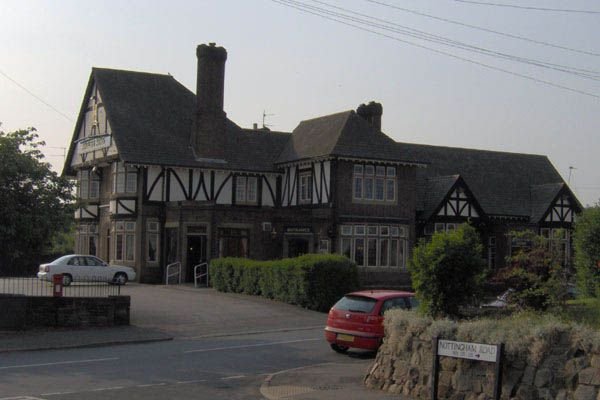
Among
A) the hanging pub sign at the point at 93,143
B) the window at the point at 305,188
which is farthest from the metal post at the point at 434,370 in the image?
the hanging pub sign at the point at 93,143

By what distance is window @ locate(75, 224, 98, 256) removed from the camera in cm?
4803

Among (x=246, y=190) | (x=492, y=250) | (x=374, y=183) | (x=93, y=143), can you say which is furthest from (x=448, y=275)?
(x=492, y=250)

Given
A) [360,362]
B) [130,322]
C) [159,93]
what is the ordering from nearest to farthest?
[360,362] < [130,322] < [159,93]

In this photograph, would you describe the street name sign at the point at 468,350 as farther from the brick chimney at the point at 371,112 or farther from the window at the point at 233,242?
the brick chimney at the point at 371,112

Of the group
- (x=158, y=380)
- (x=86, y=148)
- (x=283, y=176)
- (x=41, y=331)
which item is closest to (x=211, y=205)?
(x=283, y=176)

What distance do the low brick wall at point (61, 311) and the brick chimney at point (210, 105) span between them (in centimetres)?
1931

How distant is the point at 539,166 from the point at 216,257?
27.4 meters

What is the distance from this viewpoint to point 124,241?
1742 inches

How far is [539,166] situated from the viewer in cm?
5862

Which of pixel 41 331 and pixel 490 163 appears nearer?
pixel 41 331

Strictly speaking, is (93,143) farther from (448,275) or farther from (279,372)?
(448,275)

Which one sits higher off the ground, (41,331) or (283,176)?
(283,176)

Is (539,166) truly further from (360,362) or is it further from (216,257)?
(360,362)

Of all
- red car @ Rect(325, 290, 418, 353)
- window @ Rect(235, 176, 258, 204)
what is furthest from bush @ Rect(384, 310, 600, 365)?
window @ Rect(235, 176, 258, 204)
